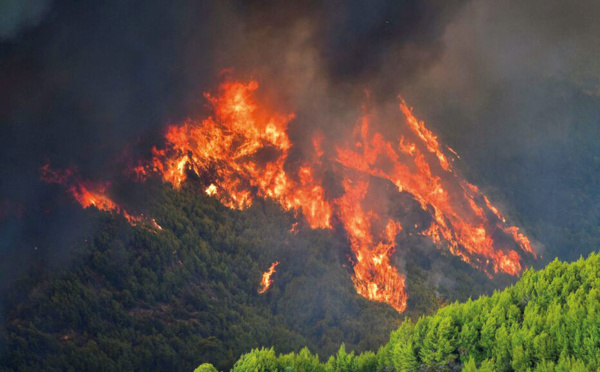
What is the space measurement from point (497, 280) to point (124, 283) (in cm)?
9023

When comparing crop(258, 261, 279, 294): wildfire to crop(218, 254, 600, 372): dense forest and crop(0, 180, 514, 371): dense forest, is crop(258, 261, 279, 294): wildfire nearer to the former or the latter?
crop(0, 180, 514, 371): dense forest

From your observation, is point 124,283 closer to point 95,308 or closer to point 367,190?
point 95,308

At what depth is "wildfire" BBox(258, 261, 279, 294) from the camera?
370 ft

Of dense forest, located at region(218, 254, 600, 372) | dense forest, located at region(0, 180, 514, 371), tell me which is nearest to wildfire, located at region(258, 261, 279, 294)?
dense forest, located at region(0, 180, 514, 371)

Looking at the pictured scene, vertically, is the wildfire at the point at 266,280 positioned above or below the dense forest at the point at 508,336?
above

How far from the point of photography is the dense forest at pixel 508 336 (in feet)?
166

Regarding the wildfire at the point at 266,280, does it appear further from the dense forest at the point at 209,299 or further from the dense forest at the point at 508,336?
the dense forest at the point at 508,336

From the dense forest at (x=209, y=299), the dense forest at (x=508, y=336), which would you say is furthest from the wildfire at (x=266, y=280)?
the dense forest at (x=508, y=336)

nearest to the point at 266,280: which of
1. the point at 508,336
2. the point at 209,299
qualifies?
the point at 209,299

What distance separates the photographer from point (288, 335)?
103 metres

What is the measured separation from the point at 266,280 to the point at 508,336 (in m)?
64.0

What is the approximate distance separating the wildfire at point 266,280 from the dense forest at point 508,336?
43.7 metres

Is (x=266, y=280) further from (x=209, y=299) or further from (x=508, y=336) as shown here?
(x=508, y=336)

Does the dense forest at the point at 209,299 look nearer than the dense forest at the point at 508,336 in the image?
No
